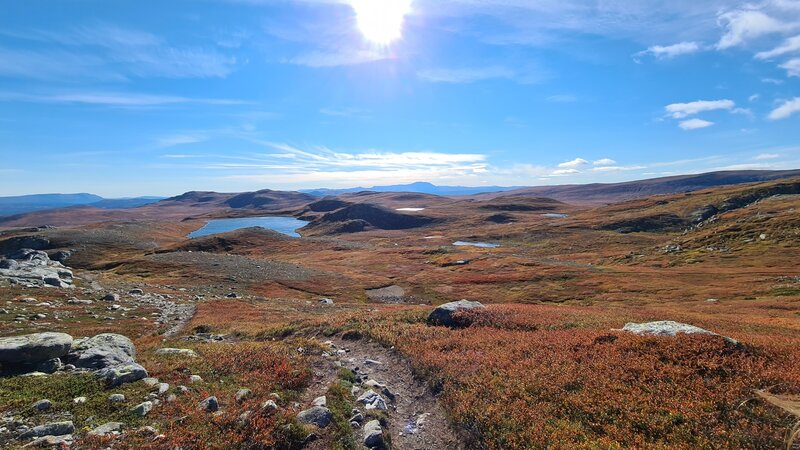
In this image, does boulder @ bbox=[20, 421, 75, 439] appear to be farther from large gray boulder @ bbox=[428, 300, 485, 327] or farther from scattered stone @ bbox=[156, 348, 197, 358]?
large gray boulder @ bbox=[428, 300, 485, 327]

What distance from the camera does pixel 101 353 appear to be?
16.5 m

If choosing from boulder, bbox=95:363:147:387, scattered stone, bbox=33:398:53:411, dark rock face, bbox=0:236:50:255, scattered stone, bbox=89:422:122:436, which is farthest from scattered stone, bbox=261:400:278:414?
dark rock face, bbox=0:236:50:255

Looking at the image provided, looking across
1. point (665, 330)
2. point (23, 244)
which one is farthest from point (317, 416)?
point (23, 244)

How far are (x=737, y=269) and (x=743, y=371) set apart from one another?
7614 cm

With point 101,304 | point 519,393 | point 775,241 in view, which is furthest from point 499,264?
point 519,393

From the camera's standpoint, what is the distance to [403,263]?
111m

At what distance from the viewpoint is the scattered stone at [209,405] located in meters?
12.5

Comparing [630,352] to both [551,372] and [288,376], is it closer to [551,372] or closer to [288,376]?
[551,372]

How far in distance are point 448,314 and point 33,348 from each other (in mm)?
21032

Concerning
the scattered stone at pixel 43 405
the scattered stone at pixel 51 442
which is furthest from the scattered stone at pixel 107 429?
the scattered stone at pixel 43 405

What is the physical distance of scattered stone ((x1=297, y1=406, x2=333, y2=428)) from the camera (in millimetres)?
12828

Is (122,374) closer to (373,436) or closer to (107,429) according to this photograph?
(107,429)

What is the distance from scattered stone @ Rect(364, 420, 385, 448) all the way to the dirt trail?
0.22 meters

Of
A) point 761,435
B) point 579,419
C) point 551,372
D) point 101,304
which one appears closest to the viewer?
point 761,435
